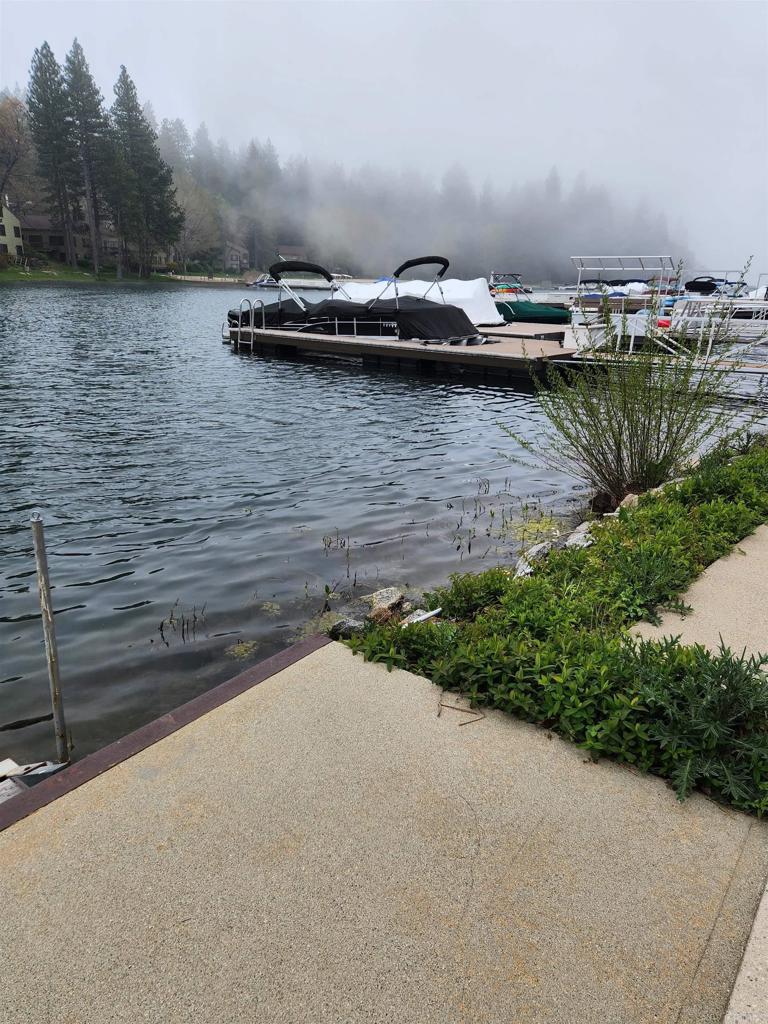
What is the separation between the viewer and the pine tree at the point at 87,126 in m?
76.2

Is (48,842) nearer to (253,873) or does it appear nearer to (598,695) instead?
(253,873)

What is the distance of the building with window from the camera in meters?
83.4

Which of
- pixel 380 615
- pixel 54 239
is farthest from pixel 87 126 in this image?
pixel 380 615

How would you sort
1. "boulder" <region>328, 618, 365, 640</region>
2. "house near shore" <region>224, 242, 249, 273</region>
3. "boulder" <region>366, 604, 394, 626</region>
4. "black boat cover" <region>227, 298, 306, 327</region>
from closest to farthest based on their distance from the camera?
"boulder" <region>328, 618, 365, 640</region>, "boulder" <region>366, 604, 394, 626</region>, "black boat cover" <region>227, 298, 306, 327</region>, "house near shore" <region>224, 242, 249, 273</region>

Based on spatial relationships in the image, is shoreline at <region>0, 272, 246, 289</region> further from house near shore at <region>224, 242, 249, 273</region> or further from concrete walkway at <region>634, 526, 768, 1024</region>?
concrete walkway at <region>634, 526, 768, 1024</region>

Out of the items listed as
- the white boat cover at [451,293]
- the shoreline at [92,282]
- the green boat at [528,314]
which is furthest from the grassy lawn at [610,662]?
the shoreline at [92,282]

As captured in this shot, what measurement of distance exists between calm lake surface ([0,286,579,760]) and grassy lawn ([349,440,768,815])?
5.72ft

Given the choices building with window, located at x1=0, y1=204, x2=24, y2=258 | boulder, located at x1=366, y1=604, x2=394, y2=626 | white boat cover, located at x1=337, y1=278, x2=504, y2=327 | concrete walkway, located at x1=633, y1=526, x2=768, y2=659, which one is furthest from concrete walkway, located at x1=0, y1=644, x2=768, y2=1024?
building with window, located at x1=0, y1=204, x2=24, y2=258

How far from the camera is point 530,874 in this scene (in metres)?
2.37

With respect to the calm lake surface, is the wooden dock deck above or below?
above

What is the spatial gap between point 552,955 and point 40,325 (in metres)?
34.5

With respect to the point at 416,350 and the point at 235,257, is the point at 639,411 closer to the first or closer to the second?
the point at 416,350

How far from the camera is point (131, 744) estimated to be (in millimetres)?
3092

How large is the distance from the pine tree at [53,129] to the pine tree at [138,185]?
527cm
